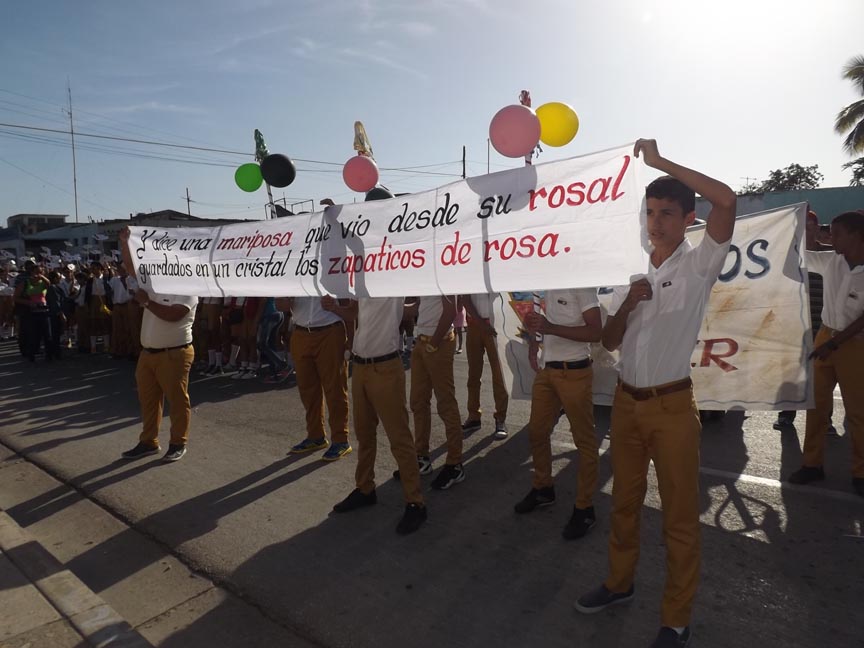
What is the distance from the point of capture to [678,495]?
2.64 metres

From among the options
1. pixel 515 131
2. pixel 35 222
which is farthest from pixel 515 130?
pixel 35 222

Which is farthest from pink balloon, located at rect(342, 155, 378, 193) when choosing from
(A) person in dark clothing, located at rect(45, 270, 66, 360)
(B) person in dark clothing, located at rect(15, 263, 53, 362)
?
(A) person in dark clothing, located at rect(45, 270, 66, 360)

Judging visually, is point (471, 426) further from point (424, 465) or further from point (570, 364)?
point (570, 364)

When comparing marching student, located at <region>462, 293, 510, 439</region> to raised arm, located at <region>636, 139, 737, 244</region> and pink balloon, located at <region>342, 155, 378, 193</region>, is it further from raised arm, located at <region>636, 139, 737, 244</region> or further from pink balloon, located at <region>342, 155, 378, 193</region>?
raised arm, located at <region>636, 139, 737, 244</region>

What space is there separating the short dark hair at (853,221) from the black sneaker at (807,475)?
6.02 ft

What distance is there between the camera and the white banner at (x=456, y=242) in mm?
3033

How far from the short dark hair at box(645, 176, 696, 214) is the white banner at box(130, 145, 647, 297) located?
0.66 ft

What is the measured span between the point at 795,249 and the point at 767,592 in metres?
2.73

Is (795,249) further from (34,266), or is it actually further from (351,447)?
(34,266)

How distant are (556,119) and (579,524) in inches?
109

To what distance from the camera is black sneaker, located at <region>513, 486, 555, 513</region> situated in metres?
4.20

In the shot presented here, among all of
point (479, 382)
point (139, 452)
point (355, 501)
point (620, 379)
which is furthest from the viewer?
point (479, 382)

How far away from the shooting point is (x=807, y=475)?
464 cm

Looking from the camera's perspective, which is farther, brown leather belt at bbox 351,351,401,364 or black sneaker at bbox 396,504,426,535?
brown leather belt at bbox 351,351,401,364
